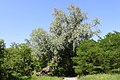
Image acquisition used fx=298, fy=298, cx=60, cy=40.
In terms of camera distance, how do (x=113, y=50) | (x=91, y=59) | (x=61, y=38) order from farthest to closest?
(x=61, y=38)
(x=91, y=59)
(x=113, y=50)

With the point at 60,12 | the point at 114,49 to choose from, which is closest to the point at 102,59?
the point at 114,49

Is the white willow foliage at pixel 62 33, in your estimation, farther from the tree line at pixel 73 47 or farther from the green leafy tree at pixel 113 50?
the green leafy tree at pixel 113 50

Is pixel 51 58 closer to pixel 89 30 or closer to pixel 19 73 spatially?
pixel 89 30

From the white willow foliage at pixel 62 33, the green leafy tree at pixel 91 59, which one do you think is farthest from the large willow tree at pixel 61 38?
the green leafy tree at pixel 91 59

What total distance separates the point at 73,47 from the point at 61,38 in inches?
82.1

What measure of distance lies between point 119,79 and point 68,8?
20416 mm

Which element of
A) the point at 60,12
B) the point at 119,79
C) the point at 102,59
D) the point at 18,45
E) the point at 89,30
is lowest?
the point at 119,79

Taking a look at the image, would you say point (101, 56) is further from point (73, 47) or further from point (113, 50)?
point (73, 47)

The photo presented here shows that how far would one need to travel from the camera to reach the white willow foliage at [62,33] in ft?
135

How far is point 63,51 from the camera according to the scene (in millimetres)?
42438

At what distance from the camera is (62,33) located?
41.8 metres

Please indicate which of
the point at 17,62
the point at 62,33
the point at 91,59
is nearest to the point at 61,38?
the point at 62,33

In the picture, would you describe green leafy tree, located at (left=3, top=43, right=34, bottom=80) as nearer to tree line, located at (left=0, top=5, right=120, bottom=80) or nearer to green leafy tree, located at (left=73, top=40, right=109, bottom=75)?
tree line, located at (left=0, top=5, right=120, bottom=80)

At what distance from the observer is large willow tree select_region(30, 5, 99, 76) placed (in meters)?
41.1
